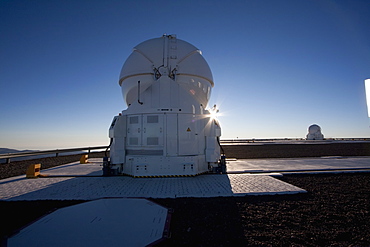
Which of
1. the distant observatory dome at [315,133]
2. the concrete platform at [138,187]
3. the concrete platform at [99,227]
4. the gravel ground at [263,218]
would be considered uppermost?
the distant observatory dome at [315,133]

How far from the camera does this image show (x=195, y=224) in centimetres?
365

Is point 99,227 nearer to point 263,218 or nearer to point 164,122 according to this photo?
point 263,218

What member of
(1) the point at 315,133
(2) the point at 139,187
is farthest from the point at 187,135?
(1) the point at 315,133

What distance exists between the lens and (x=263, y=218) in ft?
12.7

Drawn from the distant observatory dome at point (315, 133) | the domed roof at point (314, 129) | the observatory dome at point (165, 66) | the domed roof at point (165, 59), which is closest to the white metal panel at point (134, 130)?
the observatory dome at point (165, 66)

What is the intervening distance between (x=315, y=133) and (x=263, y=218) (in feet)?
199

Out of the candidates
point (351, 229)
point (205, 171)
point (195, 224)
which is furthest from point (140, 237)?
point (205, 171)

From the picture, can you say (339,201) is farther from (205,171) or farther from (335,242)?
(205,171)

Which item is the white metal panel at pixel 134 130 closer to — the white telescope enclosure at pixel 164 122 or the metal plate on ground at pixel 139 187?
the white telescope enclosure at pixel 164 122

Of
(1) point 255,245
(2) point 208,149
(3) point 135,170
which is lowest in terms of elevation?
(1) point 255,245

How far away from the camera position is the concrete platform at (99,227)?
9.68ft

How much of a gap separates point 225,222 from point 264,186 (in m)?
3.07

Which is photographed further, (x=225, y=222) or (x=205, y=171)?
(x=205, y=171)

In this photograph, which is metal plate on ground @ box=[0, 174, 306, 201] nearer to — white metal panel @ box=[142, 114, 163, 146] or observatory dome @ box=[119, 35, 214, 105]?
white metal panel @ box=[142, 114, 163, 146]
